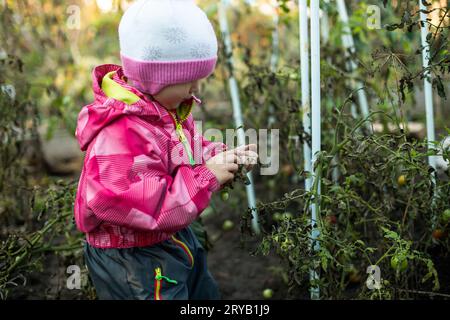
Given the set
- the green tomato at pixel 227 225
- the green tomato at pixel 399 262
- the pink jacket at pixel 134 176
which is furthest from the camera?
the green tomato at pixel 227 225

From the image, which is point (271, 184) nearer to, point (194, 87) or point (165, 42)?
point (194, 87)

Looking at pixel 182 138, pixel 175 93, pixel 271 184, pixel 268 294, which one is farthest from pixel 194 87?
pixel 271 184

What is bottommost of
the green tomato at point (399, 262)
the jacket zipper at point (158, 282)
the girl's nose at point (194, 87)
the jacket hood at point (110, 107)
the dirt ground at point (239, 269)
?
the dirt ground at point (239, 269)

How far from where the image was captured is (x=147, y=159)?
170 cm

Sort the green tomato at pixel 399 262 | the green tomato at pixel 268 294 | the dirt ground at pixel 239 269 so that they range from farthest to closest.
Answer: the dirt ground at pixel 239 269
the green tomato at pixel 268 294
the green tomato at pixel 399 262

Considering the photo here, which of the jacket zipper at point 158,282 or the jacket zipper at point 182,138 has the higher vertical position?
the jacket zipper at point 182,138

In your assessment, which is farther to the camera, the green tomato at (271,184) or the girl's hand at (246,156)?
the green tomato at (271,184)

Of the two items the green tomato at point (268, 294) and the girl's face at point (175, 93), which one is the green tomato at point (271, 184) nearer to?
the green tomato at point (268, 294)

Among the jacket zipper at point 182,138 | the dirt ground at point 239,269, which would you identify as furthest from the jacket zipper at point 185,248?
the dirt ground at point 239,269

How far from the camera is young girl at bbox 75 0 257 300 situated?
1670mm

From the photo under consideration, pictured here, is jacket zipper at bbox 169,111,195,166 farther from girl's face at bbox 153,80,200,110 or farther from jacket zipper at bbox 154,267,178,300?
jacket zipper at bbox 154,267,178,300

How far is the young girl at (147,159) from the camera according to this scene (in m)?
1.67

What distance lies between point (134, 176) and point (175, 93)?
0.93ft
